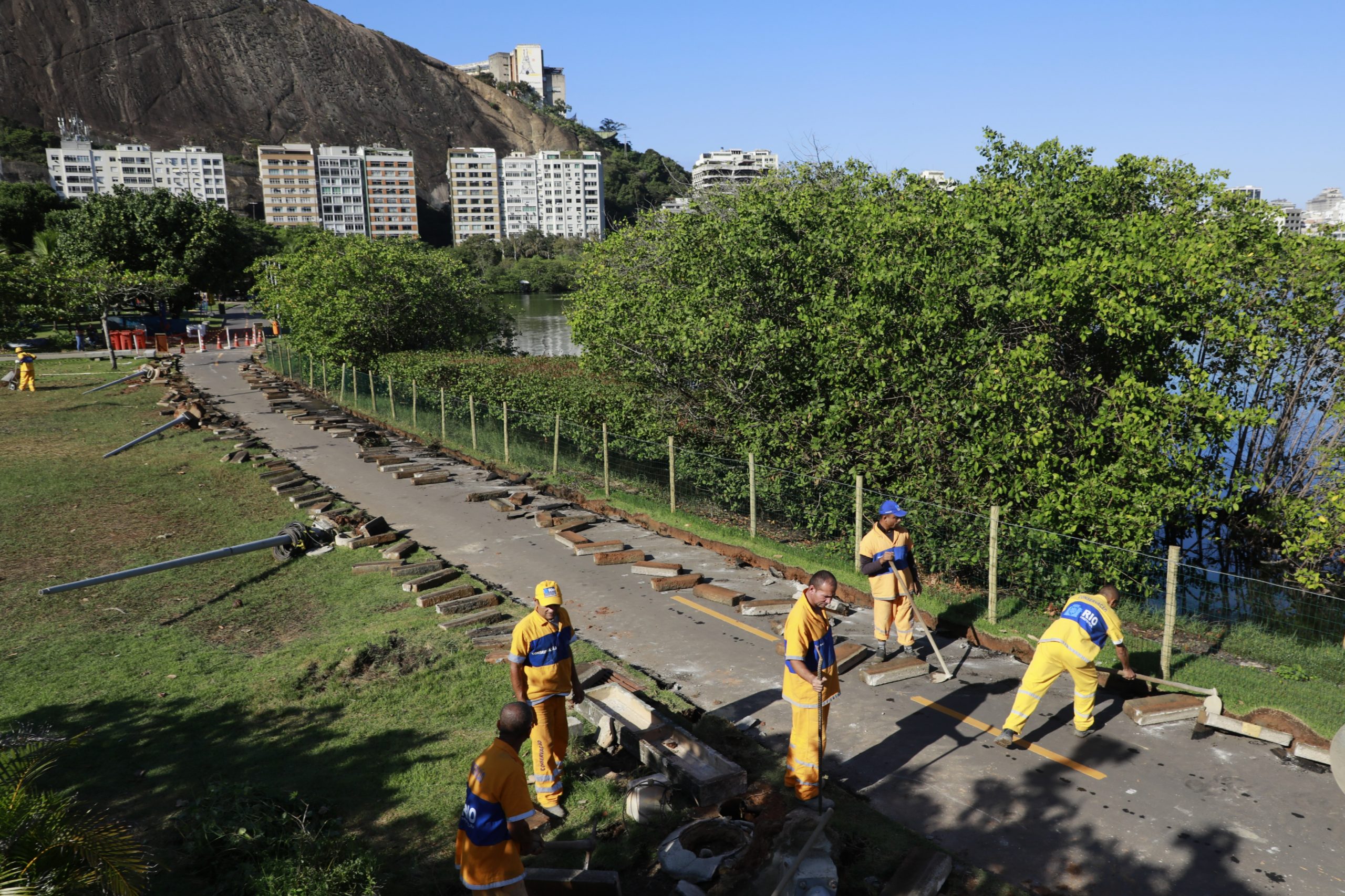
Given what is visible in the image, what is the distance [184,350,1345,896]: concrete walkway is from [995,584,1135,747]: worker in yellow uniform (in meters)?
0.37

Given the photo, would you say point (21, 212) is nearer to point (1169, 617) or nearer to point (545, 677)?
point (545, 677)

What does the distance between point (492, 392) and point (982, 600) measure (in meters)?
15.1

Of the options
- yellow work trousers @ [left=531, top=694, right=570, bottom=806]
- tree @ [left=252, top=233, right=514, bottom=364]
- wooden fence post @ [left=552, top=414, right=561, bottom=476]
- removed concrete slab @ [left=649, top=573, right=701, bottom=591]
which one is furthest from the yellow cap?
tree @ [left=252, top=233, right=514, bottom=364]

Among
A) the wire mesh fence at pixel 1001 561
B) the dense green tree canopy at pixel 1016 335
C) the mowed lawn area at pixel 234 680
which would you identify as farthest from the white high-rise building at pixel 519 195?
the dense green tree canopy at pixel 1016 335

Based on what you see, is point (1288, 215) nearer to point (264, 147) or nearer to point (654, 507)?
point (654, 507)

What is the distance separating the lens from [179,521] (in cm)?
1578

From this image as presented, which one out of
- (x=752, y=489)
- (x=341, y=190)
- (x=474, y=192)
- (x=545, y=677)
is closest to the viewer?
(x=545, y=677)

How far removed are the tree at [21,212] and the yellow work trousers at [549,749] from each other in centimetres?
7698

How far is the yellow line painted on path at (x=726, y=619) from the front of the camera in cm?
1037

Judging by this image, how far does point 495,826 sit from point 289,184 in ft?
579

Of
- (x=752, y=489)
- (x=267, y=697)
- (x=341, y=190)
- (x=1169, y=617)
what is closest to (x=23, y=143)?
(x=341, y=190)

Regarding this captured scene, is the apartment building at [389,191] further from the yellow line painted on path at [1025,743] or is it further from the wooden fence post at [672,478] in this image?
the yellow line painted on path at [1025,743]

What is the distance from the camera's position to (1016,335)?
1203 centimetres

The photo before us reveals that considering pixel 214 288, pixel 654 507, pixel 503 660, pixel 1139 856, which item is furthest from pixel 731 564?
pixel 214 288
